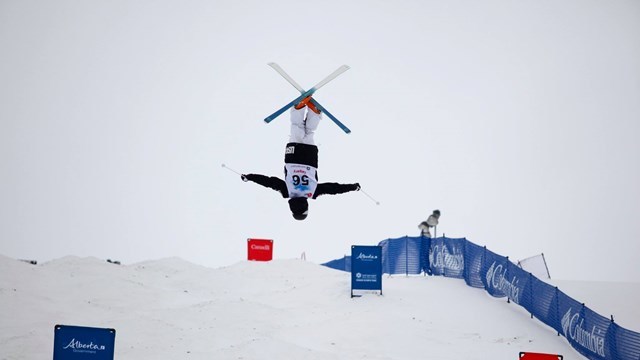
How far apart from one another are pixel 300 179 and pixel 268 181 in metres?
0.71

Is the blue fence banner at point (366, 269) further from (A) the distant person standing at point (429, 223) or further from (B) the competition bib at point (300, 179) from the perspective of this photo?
(B) the competition bib at point (300, 179)

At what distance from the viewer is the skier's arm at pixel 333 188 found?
34.5 feet

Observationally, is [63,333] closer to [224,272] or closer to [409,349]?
[409,349]

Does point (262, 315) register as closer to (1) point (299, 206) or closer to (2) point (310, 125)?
(1) point (299, 206)

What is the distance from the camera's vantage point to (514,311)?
64.2 feet

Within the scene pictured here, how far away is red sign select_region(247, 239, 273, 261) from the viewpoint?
27531 mm

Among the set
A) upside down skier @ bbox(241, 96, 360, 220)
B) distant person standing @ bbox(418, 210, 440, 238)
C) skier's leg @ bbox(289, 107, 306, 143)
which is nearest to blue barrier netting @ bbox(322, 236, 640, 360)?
distant person standing @ bbox(418, 210, 440, 238)

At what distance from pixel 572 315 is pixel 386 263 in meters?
10.5

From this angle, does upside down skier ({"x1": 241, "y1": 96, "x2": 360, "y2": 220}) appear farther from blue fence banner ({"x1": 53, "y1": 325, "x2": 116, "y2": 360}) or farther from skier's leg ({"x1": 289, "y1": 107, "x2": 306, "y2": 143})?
blue fence banner ({"x1": 53, "y1": 325, "x2": 116, "y2": 360})

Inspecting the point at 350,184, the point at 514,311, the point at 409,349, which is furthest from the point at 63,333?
the point at 514,311

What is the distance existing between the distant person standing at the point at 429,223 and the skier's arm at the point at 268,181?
14789 mm

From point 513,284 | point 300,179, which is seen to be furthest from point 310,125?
A: point 513,284

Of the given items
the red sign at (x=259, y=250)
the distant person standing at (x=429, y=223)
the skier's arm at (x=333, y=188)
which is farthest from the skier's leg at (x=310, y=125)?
the red sign at (x=259, y=250)

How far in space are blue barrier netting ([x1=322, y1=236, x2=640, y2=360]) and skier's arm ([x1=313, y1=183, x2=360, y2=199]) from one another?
26.1 feet
